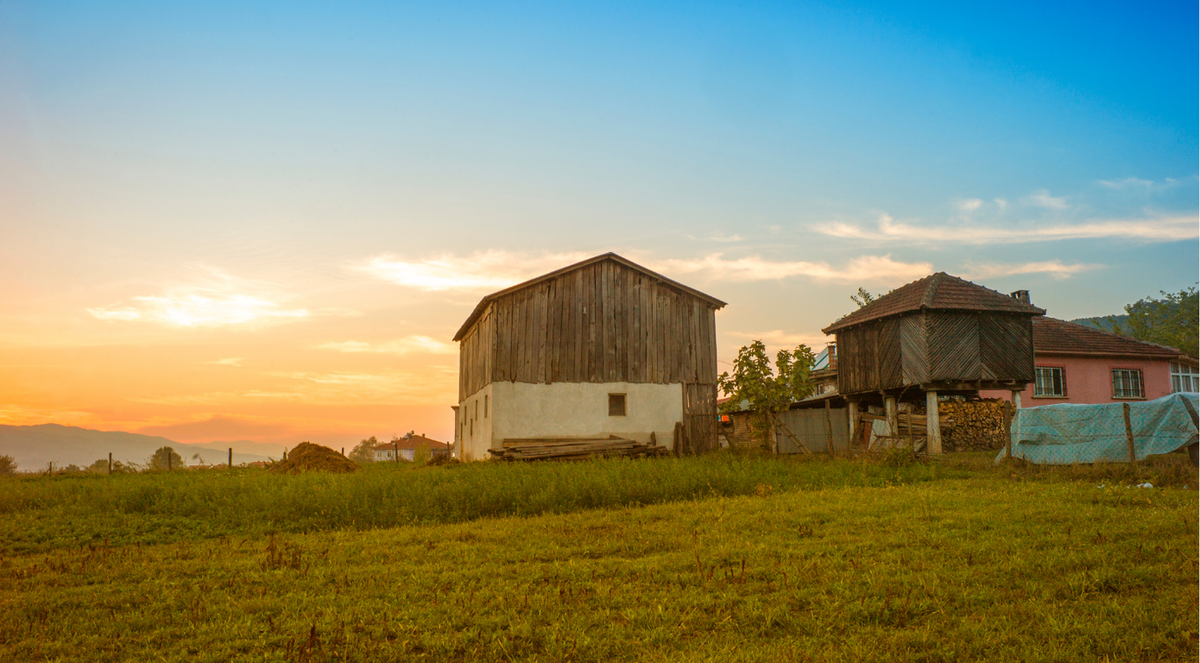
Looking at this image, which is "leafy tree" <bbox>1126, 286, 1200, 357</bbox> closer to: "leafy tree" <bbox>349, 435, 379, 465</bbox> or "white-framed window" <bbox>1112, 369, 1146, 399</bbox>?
"white-framed window" <bbox>1112, 369, 1146, 399</bbox>

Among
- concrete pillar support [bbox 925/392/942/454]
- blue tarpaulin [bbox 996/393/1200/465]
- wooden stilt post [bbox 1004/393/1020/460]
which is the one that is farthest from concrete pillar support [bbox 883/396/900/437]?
blue tarpaulin [bbox 996/393/1200/465]

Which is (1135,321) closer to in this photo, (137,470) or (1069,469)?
(1069,469)

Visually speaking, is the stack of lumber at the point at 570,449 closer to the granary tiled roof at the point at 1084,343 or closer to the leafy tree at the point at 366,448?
the granary tiled roof at the point at 1084,343

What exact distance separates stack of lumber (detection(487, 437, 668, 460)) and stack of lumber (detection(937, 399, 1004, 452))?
13.2 meters

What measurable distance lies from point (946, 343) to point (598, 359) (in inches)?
537

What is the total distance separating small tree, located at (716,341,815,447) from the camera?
31562mm

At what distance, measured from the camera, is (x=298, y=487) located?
55.7 ft

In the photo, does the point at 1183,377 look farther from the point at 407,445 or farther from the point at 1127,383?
the point at 407,445

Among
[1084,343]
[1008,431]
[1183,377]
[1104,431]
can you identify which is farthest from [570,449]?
[1183,377]

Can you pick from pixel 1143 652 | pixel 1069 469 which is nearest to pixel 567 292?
pixel 1069 469

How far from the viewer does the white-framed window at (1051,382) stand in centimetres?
3897

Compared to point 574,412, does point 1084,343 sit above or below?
above

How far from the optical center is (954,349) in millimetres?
29859

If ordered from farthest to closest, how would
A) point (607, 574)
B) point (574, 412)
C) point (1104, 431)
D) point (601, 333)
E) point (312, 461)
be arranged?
point (601, 333), point (312, 461), point (574, 412), point (1104, 431), point (607, 574)
